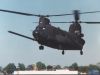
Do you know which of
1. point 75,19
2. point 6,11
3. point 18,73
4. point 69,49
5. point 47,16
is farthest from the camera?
point 18,73

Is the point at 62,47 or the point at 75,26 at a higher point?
the point at 75,26

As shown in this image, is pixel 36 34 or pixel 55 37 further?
pixel 55 37

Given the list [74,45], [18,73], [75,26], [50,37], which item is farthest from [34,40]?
[18,73]

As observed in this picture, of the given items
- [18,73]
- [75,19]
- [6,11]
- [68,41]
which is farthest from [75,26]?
[18,73]

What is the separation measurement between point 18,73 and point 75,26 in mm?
55545

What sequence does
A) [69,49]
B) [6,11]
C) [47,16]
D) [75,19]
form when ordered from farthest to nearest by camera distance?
1. [75,19]
2. [69,49]
3. [47,16]
4. [6,11]

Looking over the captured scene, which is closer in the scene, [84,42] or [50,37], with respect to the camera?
[50,37]

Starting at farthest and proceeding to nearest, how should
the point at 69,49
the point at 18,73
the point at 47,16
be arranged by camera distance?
the point at 18,73 < the point at 69,49 < the point at 47,16

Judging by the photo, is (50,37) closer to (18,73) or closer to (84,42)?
(84,42)

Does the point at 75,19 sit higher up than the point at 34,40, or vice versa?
the point at 75,19

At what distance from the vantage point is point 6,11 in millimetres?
72000

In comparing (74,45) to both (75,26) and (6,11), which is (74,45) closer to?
(75,26)

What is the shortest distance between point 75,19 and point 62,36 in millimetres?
7557

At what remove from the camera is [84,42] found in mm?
89562
